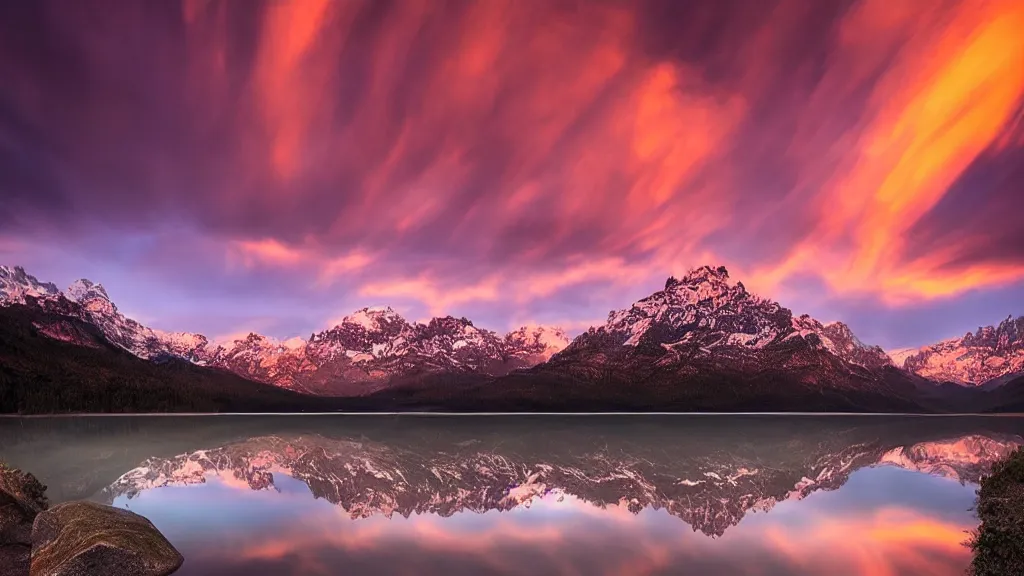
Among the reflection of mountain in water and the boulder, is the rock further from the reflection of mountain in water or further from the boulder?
the reflection of mountain in water

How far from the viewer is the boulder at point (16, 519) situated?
23.4 metres

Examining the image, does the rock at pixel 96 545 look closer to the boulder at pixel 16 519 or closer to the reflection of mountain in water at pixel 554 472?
the boulder at pixel 16 519

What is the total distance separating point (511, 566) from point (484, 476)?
25699 mm

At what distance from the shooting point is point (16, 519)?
83.4ft

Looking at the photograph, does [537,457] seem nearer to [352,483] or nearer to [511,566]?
[352,483]

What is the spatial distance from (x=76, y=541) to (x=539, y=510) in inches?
878

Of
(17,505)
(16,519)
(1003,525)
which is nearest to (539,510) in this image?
(1003,525)

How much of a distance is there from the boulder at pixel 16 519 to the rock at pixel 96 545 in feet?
3.04

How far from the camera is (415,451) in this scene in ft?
238

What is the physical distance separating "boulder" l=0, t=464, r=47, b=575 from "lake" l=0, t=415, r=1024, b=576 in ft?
17.4

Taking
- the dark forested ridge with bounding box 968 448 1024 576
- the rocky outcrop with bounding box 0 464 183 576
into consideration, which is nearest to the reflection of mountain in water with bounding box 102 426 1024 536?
the dark forested ridge with bounding box 968 448 1024 576

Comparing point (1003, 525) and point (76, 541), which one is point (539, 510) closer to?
point (1003, 525)

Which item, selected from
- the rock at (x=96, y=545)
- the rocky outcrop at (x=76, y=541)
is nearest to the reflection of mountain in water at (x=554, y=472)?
the rocky outcrop at (x=76, y=541)

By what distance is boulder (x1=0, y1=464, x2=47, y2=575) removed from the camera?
23.4m
